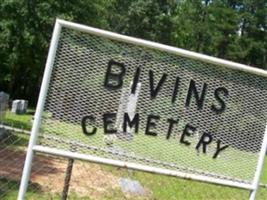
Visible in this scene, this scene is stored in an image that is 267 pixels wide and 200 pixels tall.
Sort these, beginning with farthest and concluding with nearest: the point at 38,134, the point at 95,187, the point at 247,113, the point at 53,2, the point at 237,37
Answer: the point at 237,37 → the point at 53,2 → the point at 95,187 → the point at 247,113 → the point at 38,134

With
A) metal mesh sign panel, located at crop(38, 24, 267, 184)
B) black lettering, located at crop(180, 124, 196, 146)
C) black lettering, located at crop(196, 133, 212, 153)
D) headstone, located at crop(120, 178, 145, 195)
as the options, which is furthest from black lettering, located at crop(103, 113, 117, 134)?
headstone, located at crop(120, 178, 145, 195)

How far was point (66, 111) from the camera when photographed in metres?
4.59

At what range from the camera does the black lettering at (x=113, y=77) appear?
4613 mm

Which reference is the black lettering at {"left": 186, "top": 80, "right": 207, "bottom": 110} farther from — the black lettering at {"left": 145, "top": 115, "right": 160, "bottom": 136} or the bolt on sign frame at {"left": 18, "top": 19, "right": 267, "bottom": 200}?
the black lettering at {"left": 145, "top": 115, "right": 160, "bottom": 136}

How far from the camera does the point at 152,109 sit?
4.71 meters

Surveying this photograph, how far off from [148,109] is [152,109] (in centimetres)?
3

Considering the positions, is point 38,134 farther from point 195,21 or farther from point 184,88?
point 195,21

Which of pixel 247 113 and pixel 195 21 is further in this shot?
pixel 195 21

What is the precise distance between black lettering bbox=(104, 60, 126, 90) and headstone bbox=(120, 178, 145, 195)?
5.86 meters

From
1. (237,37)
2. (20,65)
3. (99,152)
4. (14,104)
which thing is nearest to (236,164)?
(99,152)

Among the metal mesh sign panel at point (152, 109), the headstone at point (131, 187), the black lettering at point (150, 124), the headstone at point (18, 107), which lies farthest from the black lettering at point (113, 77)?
the headstone at point (18, 107)

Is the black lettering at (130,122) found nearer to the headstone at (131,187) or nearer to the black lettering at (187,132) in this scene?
the black lettering at (187,132)

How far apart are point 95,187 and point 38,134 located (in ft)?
19.5

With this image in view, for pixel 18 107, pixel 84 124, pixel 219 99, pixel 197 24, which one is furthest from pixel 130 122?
pixel 197 24
